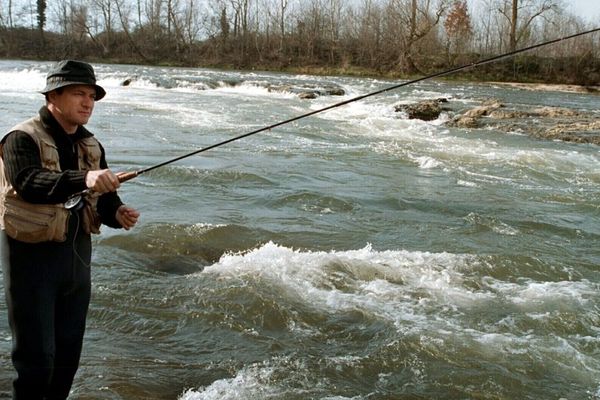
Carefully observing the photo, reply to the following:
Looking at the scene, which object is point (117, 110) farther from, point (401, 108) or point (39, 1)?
point (39, 1)

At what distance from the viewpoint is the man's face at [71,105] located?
273cm

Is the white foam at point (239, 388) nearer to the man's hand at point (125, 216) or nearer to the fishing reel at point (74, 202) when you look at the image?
the man's hand at point (125, 216)

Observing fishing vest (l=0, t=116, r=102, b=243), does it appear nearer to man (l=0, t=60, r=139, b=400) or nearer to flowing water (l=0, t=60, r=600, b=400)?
man (l=0, t=60, r=139, b=400)

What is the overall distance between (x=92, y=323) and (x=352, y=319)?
205 cm

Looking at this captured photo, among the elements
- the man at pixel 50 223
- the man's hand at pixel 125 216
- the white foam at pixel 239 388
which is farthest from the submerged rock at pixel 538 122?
the man at pixel 50 223

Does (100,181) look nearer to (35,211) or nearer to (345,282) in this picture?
(35,211)

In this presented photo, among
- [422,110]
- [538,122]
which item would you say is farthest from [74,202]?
[422,110]

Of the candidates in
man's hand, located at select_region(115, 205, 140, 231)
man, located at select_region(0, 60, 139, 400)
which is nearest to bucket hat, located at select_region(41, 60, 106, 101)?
man, located at select_region(0, 60, 139, 400)

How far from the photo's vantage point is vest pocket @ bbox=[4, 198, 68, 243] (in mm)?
2590

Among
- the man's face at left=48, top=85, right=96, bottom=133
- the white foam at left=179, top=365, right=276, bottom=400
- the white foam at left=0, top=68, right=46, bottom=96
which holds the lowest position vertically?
the white foam at left=179, top=365, right=276, bottom=400

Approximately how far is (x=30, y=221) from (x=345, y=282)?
351cm

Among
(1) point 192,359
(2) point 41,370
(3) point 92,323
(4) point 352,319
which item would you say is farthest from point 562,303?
(2) point 41,370

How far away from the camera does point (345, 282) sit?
5637 mm

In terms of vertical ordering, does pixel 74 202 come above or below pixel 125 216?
above
